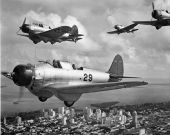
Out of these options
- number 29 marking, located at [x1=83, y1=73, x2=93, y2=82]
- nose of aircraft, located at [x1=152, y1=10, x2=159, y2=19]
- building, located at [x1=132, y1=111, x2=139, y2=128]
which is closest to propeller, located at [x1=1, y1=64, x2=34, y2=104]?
number 29 marking, located at [x1=83, y1=73, x2=93, y2=82]

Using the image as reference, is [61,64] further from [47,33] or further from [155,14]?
[47,33]

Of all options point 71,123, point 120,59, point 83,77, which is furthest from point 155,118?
point 83,77

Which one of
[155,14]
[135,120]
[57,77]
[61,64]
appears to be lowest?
[135,120]

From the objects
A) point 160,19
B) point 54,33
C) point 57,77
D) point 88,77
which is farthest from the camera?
point 54,33

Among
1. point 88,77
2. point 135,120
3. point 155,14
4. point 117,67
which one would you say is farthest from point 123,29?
point 135,120

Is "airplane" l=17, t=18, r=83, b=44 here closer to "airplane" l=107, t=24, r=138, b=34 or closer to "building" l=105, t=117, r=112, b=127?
"airplane" l=107, t=24, r=138, b=34

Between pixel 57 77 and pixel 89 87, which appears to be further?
pixel 89 87

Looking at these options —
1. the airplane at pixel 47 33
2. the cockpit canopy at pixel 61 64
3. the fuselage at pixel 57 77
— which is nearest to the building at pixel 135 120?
the airplane at pixel 47 33

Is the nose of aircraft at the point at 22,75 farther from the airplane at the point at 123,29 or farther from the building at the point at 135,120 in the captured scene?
the building at the point at 135,120
